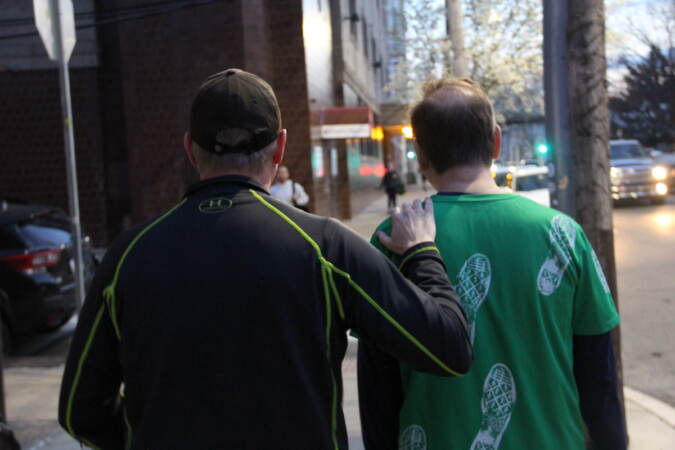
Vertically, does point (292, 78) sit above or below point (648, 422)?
above

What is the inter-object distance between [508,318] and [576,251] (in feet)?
0.86

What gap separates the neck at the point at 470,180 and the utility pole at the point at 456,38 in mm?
9082

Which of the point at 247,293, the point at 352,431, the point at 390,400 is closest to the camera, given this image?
the point at 247,293

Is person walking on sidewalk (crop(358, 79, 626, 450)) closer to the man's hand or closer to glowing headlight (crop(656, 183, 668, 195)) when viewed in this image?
the man's hand

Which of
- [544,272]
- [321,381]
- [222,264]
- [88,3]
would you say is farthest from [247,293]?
[88,3]

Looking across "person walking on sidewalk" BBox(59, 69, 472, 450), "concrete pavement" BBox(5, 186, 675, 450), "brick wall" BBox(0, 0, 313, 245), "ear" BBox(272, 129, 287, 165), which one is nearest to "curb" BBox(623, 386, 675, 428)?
"concrete pavement" BBox(5, 186, 675, 450)

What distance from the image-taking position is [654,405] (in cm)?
568

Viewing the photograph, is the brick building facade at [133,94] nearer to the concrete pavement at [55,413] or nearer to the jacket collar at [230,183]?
the concrete pavement at [55,413]

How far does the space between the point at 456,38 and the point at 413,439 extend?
9.89 meters

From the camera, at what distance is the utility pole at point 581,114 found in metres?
4.16

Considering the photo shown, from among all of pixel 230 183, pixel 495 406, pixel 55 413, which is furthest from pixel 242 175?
pixel 55 413

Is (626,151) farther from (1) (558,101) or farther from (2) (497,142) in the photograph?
(2) (497,142)

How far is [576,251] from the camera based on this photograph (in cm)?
199

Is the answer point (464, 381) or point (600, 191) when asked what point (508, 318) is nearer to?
point (464, 381)
